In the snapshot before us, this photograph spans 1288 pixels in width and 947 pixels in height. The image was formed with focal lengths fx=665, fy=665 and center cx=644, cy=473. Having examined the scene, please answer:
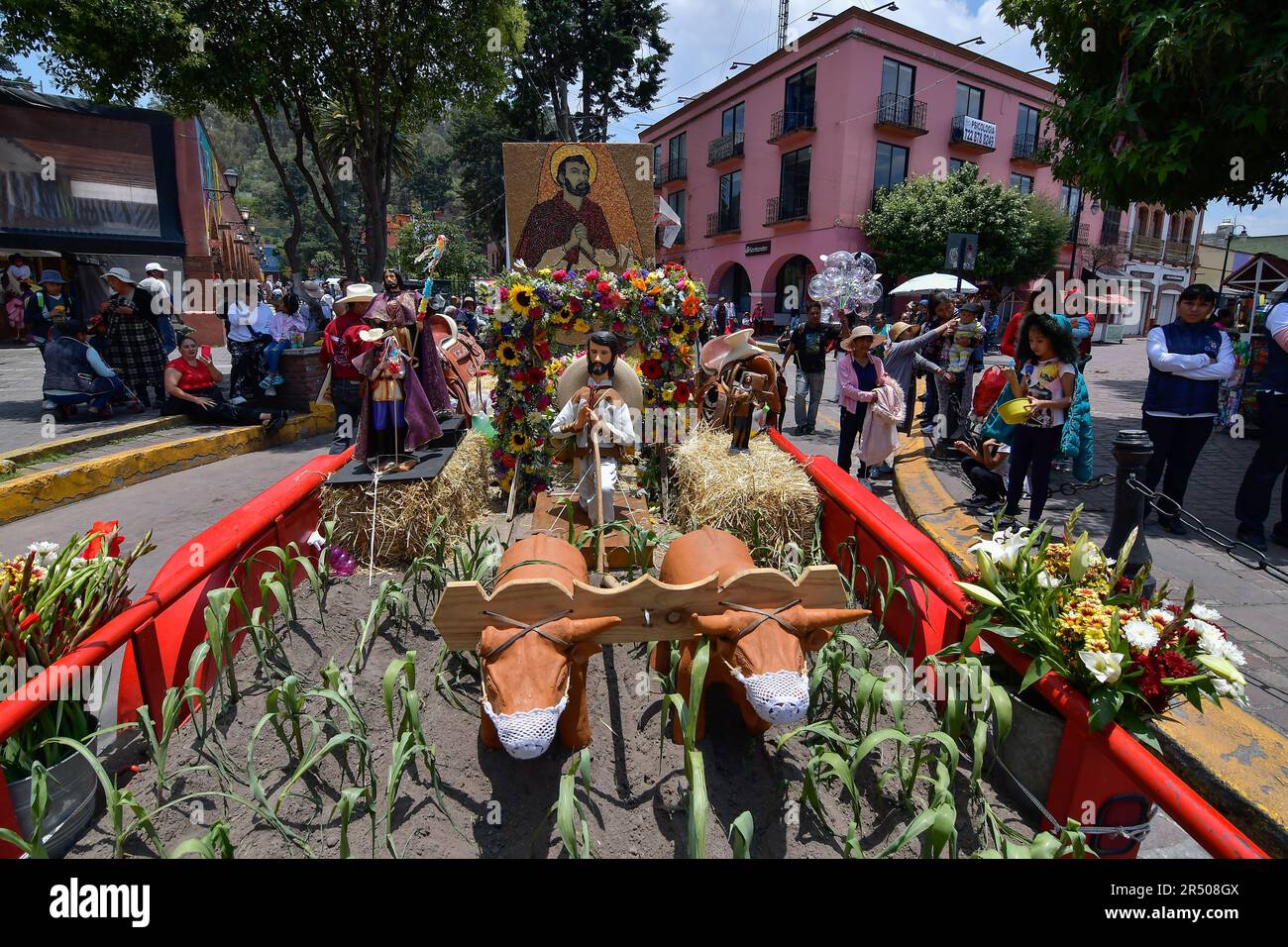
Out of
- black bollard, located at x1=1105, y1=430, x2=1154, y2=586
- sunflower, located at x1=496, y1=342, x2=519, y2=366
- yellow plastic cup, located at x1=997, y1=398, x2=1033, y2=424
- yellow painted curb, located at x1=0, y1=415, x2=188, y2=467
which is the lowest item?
yellow painted curb, located at x1=0, y1=415, x2=188, y2=467

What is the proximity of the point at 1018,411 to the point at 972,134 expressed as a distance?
26266 millimetres

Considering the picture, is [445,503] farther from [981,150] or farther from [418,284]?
[981,150]

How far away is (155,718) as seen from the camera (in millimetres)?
2646

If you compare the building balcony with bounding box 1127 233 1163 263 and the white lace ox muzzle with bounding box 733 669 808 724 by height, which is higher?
the building balcony with bounding box 1127 233 1163 263

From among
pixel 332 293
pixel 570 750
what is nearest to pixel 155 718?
pixel 570 750

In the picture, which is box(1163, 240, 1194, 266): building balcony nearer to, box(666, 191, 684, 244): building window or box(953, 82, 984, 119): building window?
box(953, 82, 984, 119): building window

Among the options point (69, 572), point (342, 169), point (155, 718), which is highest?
point (342, 169)

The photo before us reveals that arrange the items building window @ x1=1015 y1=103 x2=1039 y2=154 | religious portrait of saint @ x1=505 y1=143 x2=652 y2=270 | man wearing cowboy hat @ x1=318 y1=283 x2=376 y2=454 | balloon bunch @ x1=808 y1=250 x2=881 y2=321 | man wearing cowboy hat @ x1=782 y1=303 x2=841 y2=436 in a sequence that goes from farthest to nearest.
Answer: building window @ x1=1015 y1=103 x2=1039 y2=154, balloon bunch @ x1=808 y1=250 x2=881 y2=321, man wearing cowboy hat @ x1=782 y1=303 x2=841 y2=436, religious portrait of saint @ x1=505 y1=143 x2=652 y2=270, man wearing cowboy hat @ x1=318 y1=283 x2=376 y2=454

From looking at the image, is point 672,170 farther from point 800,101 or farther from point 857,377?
point 857,377

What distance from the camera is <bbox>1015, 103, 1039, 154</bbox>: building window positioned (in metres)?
27.1

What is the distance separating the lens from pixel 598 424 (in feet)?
13.9

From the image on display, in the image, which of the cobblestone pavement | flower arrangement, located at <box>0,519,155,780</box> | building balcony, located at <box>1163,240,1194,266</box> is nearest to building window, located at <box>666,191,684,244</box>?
the cobblestone pavement

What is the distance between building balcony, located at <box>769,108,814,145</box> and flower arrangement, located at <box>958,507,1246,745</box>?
24940 mm

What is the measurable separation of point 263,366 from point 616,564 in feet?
28.5
